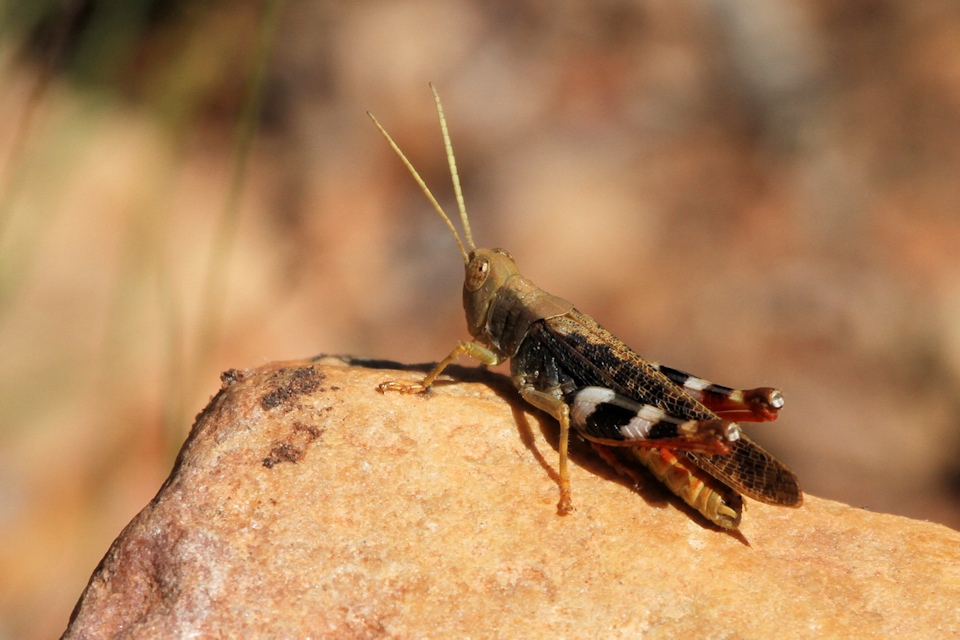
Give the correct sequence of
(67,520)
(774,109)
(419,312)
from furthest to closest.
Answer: (419,312)
(774,109)
(67,520)

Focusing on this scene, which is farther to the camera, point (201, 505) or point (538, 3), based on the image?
point (538, 3)

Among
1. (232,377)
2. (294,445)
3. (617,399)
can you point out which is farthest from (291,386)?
(617,399)

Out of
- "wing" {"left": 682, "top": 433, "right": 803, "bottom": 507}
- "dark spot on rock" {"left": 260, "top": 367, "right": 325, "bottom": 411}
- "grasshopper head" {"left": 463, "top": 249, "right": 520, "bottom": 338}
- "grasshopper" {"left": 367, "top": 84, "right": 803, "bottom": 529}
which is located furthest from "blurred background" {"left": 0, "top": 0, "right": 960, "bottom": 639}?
"wing" {"left": 682, "top": 433, "right": 803, "bottom": 507}

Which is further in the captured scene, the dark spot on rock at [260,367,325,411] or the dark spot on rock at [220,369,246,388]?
the dark spot on rock at [220,369,246,388]

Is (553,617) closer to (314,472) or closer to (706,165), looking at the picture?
(314,472)

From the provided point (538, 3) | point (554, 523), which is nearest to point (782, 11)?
point (538, 3)

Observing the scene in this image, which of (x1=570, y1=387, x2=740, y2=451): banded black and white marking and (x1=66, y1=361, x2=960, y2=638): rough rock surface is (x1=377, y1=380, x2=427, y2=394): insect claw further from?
(x1=570, y1=387, x2=740, y2=451): banded black and white marking

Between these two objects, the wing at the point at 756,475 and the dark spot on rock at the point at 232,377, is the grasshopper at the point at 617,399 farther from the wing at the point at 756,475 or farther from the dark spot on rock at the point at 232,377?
the dark spot on rock at the point at 232,377
